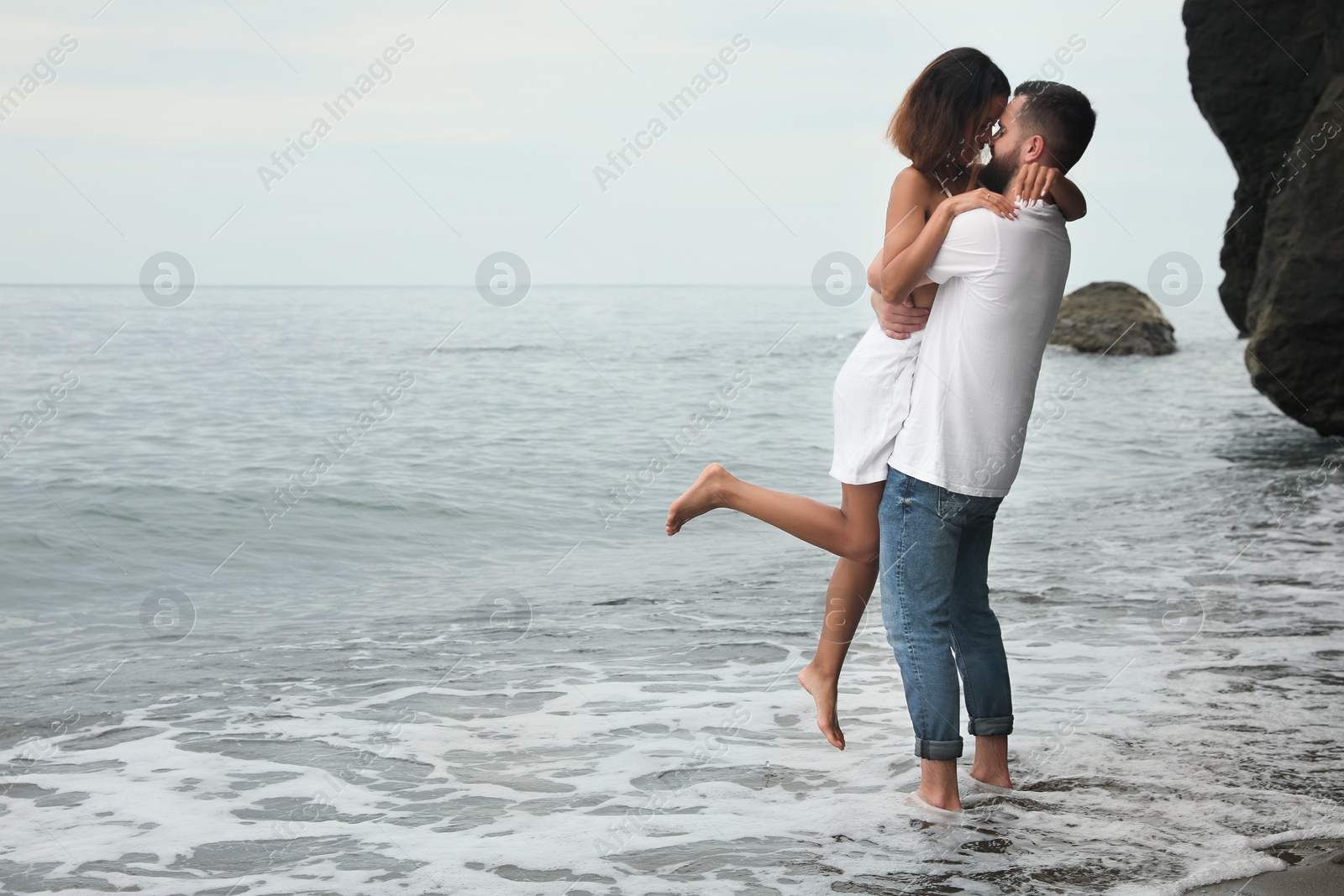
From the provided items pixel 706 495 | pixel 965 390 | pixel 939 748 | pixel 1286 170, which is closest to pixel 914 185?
pixel 965 390

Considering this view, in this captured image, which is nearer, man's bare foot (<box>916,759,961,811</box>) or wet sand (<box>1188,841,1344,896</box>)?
wet sand (<box>1188,841,1344,896</box>)

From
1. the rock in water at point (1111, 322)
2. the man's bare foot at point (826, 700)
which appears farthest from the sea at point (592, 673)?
the rock in water at point (1111, 322)

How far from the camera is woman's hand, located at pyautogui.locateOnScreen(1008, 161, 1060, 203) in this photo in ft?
9.40

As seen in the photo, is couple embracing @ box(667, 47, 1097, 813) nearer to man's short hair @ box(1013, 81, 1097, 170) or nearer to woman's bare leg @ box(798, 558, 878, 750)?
man's short hair @ box(1013, 81, 1097, 170)

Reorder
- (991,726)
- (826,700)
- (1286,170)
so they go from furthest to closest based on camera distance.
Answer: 1. (1286,170)
2. (826,700)
3. (991,726)

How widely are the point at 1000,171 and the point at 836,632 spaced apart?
1.40 metres

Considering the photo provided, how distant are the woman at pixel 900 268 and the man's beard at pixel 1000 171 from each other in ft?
0.11

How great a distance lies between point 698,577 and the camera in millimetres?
6742

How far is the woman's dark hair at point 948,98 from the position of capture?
9.75ft

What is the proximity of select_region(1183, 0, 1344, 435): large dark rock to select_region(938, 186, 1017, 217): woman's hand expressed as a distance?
7883 mm

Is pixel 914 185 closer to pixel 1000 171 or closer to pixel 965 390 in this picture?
pixel 1000 171

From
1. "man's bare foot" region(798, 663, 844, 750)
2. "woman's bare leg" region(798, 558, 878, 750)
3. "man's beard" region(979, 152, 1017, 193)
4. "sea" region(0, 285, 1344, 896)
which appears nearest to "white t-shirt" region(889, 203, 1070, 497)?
"man's beard" region(979, 152, 1017, 193)

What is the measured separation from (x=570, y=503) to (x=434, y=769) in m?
5.72

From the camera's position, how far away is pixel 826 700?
11.3 feet
